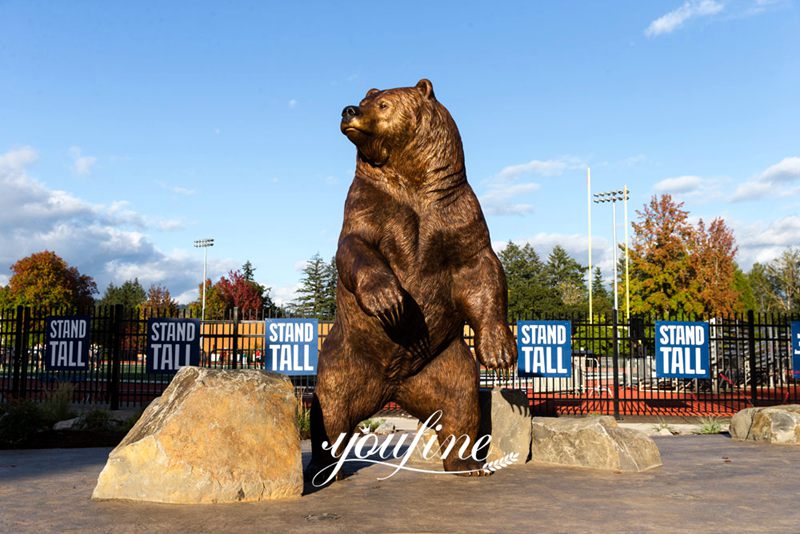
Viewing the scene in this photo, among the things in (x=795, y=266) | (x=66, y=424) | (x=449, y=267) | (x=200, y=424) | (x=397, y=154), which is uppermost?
(x=795, y=266)

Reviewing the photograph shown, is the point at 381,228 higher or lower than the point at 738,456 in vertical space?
higher

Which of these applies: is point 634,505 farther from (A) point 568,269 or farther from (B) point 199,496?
(A) point 568,269

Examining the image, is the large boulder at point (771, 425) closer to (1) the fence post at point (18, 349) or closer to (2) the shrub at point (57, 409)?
(2) the shrub at point (57, 409)

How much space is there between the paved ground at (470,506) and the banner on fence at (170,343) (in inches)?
289

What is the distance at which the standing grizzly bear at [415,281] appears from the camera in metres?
3.87

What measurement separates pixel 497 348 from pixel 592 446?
1269 millimetres

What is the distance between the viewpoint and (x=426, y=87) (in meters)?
4.16

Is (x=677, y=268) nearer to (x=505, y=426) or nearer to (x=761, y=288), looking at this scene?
(x=505, y=426)

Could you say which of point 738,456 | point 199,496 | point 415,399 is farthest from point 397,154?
point 738,456

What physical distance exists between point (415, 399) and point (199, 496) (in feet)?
4.61

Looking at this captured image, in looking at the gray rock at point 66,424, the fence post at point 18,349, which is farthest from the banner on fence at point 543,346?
the fence post at point 18,349

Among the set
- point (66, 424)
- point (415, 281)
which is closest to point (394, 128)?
point (415, 281)

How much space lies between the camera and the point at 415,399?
13.4ft

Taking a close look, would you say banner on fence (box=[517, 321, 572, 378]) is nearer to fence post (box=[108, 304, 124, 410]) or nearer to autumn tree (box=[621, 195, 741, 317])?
fence post (box=[108, 304, 124, 410])
